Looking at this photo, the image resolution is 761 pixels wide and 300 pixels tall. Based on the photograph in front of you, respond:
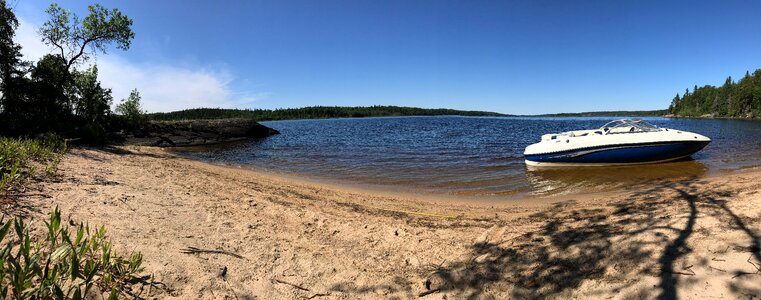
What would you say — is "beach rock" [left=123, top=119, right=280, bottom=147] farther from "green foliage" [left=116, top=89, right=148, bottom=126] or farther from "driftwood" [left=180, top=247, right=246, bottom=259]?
"driftwood" [left=180, top=247, right=246, bottom=259]

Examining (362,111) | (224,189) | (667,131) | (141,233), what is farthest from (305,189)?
(362,111)

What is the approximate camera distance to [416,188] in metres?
11.0

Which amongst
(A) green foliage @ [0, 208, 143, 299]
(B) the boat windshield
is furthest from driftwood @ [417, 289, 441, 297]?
(B) the boat windshield

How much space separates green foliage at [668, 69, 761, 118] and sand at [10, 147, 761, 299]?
10900 cm

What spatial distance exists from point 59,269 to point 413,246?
13.3 feet

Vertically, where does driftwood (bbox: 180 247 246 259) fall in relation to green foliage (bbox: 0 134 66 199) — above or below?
below

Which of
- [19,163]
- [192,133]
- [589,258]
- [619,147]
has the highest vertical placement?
[19,163]

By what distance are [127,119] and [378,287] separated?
29.3m

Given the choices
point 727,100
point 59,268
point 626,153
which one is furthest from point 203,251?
point 727,100

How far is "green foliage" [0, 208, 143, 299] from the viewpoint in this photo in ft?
7.98

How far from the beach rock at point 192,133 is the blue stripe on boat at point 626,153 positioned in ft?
89.1

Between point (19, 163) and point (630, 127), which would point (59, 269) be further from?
point (630, 127)

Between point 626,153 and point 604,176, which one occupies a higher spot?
point 626,153

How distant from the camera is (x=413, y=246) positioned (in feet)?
17.0
